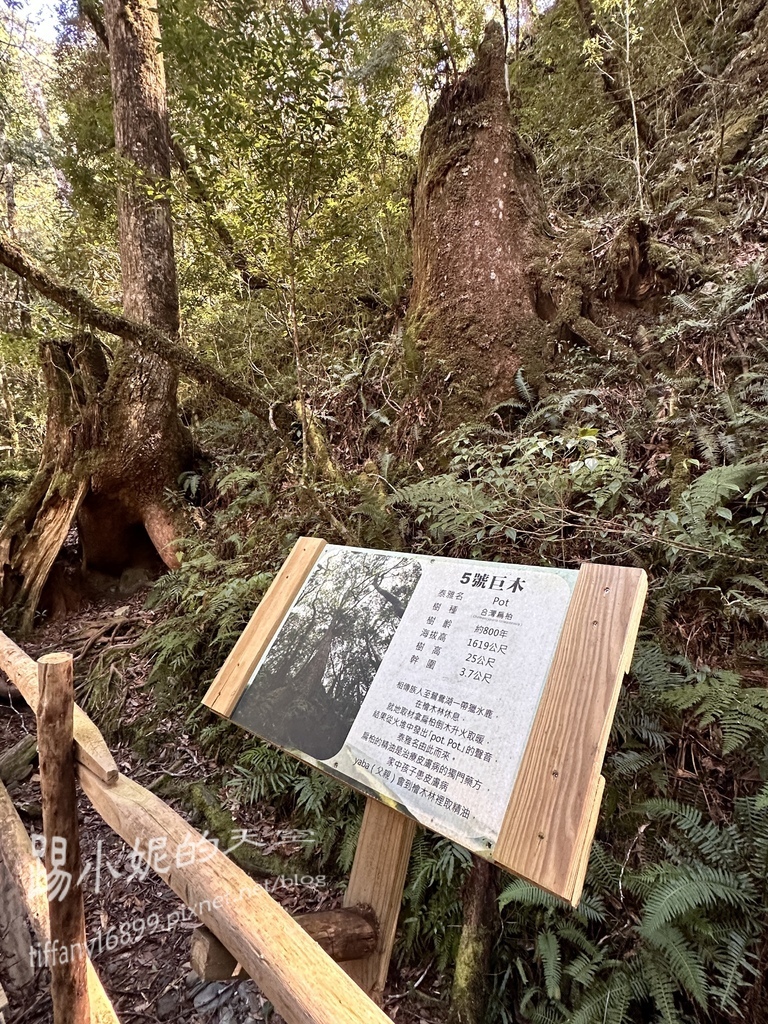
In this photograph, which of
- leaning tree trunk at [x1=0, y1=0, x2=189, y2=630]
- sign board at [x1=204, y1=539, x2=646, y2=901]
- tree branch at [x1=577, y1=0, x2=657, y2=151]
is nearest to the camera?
sign board at [x1=204, y1=539, x2=646, y2=901]

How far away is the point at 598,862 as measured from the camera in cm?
215

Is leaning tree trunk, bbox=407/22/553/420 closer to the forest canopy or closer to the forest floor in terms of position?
the forest canopy

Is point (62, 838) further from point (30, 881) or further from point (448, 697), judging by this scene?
point (448, 697)

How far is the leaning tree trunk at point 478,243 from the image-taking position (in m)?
4.43

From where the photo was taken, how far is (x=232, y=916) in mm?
1468

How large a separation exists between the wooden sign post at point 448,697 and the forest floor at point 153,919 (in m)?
0.85

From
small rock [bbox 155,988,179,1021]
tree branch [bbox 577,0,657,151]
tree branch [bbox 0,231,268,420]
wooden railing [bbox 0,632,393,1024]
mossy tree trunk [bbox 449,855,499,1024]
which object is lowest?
small rock [bbox 155,988,179,1021]

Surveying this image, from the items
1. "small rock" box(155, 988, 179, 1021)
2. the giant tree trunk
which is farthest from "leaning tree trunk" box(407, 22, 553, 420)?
"small rock" box(155, 988, 179, 1021)

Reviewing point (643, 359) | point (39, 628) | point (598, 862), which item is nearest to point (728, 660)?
point (598, 862)

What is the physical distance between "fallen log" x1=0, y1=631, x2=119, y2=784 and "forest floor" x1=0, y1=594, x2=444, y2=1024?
128cm

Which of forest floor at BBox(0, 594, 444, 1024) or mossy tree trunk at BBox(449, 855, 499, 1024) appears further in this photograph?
forest floor at BBox(0, 594, 444, 1024)

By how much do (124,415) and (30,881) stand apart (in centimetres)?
457

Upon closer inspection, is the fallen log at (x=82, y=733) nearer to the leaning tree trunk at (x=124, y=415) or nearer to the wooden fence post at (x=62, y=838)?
the wooden fence post at (x=62, y=838)

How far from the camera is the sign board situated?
1394mm
